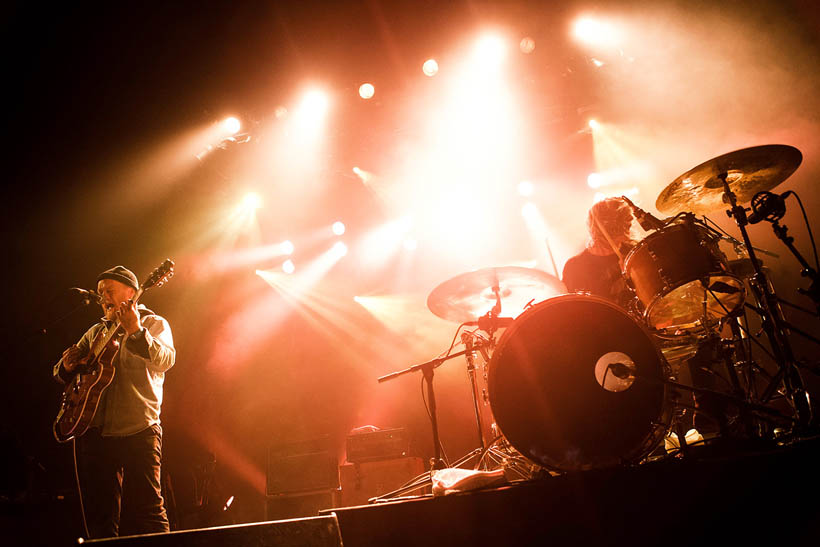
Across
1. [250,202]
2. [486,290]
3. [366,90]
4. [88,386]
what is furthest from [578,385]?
[250,202]

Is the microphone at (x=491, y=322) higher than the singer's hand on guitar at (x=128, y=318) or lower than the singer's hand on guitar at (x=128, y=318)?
lower

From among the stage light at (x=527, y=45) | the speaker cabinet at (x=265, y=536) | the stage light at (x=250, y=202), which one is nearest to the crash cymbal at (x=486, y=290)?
the speaker cabinet at (x=265, y=536)

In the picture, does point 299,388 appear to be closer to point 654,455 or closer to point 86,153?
point 86,153

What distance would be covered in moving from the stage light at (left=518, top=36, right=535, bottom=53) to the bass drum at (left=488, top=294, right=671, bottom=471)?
439 centimetres

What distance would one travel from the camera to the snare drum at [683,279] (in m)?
2.64

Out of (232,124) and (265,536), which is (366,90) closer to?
(232,124)

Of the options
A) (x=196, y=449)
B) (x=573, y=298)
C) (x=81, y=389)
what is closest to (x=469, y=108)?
(x=573, y=298)

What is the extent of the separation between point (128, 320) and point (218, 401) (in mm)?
3996

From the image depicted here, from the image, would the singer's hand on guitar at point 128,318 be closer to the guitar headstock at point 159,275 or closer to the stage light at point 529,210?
the guitar headstock at point 159,275

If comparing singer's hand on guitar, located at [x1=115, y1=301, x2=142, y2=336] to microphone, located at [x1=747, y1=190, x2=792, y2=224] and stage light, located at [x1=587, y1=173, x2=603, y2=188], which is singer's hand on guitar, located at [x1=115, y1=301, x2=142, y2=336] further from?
stage light, located at [x1=587, y1=173, x2=603, y2=188]

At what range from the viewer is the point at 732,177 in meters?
3.01

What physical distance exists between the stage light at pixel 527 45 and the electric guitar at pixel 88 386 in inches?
201

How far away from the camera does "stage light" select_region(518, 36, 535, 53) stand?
5.73 meters

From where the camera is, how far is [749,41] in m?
5.48
